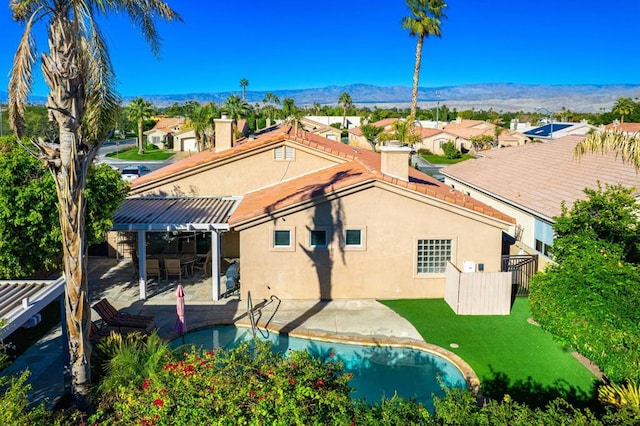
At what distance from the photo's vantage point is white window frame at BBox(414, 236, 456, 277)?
1886 centimetres

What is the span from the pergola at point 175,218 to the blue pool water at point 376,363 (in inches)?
121

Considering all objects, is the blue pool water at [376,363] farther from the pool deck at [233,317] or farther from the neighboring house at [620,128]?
the neighboring house at [620,128]

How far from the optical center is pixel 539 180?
23.5 m

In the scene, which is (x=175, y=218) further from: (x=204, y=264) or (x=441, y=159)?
(x=441, y=159)

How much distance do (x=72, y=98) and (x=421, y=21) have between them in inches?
1783

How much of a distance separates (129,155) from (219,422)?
3139 inches

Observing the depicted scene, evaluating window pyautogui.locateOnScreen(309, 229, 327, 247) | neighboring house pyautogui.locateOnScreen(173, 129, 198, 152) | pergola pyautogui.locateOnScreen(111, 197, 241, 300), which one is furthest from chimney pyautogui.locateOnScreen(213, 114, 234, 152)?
→ neighboring house pyautogui.locateOnScreen(173, 129, 198, 152)

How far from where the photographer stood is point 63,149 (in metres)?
9.92

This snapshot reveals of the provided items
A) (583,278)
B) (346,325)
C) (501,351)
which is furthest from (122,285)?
(583,278)

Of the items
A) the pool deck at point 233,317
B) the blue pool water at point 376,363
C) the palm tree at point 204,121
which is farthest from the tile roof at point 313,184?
the palm tree at point 204,121

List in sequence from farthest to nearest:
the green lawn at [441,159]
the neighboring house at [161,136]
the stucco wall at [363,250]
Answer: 1. the neighboring house at [161,136]
2. the green lawn at [441,159]
3. the stucco wall at [363,250]

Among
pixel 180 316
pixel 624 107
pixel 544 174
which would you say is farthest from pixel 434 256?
pixel 624 107

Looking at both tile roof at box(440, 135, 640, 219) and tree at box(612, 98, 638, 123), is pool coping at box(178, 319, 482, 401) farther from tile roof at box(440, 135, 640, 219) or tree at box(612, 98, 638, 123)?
tree at box(612, 98, 638, 123)

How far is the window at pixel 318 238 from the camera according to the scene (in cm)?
1850
